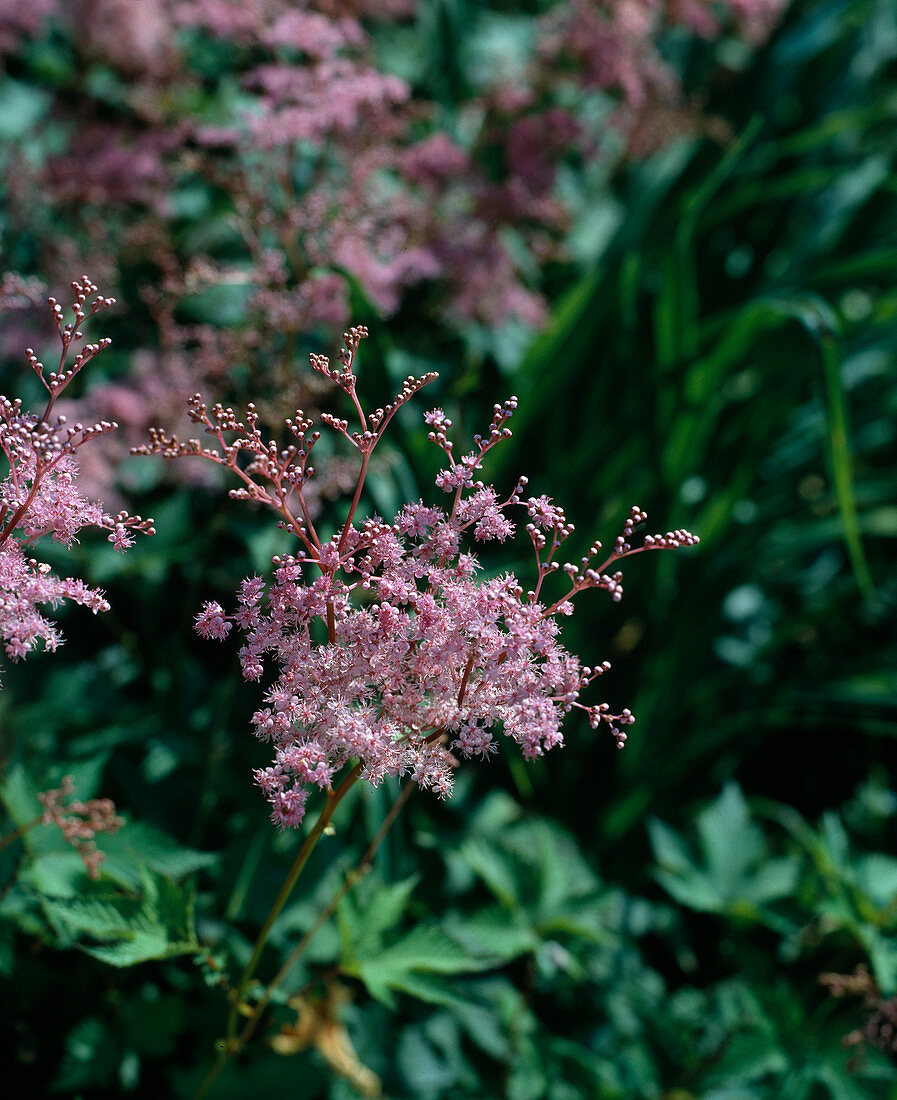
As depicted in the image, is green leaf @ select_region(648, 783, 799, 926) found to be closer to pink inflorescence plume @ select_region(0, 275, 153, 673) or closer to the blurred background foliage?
the blurred background foliage

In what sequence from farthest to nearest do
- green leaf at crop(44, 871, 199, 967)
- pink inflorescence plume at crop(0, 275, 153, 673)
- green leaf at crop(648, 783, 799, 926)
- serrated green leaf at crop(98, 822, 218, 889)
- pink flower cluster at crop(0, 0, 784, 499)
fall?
1. green leaf at crop(648, 783, 799, 926)
2. pink flower cluster at crop(0, 0, 784, 499)
3. serrated green leaf at crop(98, 822, 218, 889)
4. green leaf at crop(44, 871, 199, 967)
5. pink inflorescence plume at crop(0, 275, 153, 673)

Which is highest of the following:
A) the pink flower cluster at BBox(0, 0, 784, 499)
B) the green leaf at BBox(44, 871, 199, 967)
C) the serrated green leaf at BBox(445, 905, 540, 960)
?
the pink flower cluster at BBox(0, 0, 784, 499)

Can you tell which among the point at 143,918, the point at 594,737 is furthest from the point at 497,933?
the point at 594,737

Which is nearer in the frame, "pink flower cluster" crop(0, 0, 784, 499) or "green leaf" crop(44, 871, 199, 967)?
"green leaf" crop(44, 871, 199, 967)

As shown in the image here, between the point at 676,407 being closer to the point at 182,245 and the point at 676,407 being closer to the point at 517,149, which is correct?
the point at 517,149

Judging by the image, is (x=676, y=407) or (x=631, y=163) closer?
(x=676, y=407)

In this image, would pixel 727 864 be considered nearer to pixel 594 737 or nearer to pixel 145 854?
pixel 594 737

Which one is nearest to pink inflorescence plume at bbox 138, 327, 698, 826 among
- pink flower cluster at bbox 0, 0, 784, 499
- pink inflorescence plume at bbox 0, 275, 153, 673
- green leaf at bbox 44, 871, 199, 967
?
pink inflorescence plume at bbox 0, 275, 153, 673

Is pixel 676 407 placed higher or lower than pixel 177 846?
higher

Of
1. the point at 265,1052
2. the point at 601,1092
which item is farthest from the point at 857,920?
the point at 265,1052
